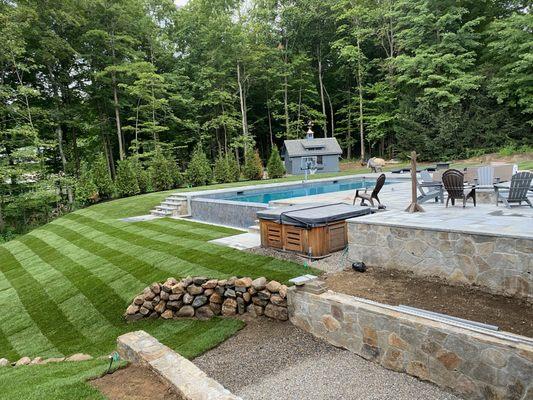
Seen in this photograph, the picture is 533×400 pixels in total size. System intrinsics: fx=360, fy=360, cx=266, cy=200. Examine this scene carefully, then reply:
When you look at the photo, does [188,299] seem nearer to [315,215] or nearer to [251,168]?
[315,215]

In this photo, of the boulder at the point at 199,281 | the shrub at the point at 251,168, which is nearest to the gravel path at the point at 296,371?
the boulder at the point at 199,281

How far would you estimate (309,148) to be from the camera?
90.0 feet

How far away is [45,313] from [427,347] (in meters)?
6.20

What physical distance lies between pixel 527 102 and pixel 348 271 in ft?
75.7

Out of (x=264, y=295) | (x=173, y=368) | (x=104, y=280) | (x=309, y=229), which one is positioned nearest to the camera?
(x=173, y=368)

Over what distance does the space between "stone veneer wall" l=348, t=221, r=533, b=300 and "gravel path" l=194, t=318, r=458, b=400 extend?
1.73m

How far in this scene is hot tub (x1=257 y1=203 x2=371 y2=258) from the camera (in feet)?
20.4

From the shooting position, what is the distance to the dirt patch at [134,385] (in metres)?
2.95

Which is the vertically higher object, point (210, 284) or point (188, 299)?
point (210, 284)

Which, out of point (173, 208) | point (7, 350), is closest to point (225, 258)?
point (7, 350)

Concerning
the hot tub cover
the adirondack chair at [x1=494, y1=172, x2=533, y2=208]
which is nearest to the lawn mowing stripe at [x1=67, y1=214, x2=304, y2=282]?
the hot tub cover

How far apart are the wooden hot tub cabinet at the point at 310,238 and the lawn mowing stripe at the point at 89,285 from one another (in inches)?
114

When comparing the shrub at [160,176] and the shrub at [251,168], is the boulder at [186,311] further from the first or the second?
the shrub at [251,168]

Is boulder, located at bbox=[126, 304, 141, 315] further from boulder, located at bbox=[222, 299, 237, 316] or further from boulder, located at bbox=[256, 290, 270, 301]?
boulder, located at bbox=[256, 290, 270, 301]
